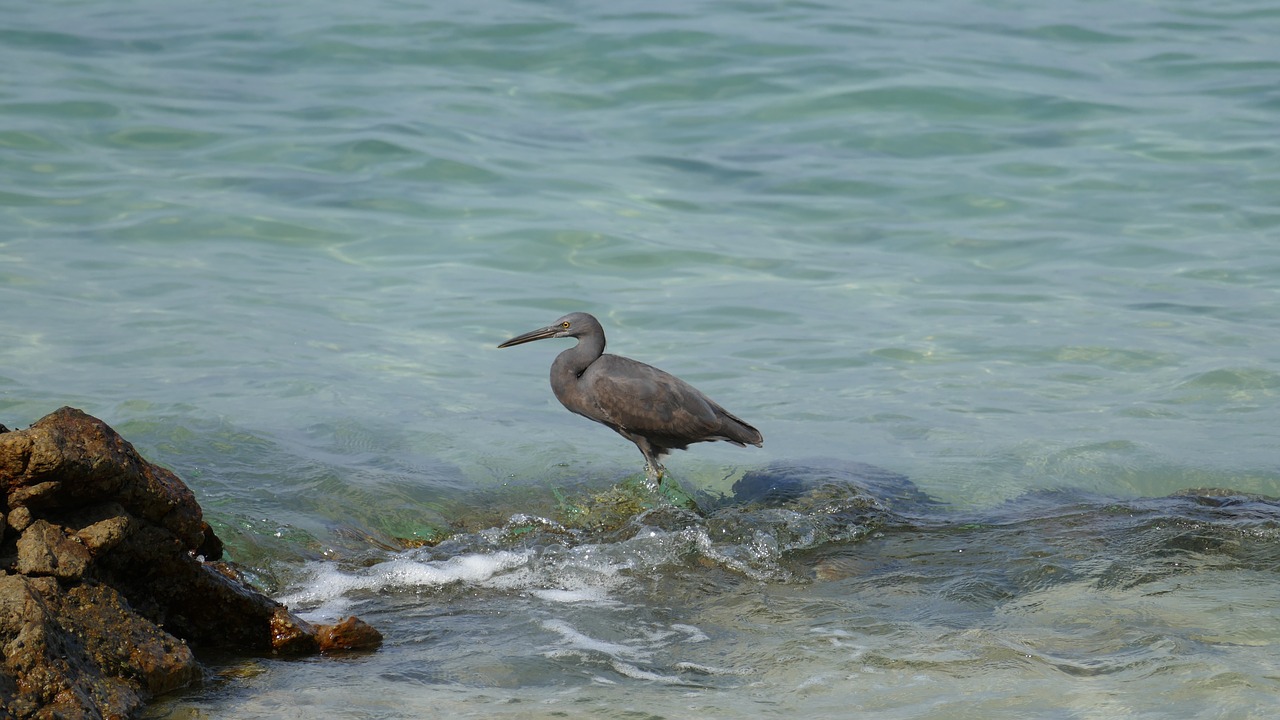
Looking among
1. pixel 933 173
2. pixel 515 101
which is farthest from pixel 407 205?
pixel 933 173

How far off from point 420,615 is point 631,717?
1171 millimetres

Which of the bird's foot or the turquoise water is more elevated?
the turquoise water

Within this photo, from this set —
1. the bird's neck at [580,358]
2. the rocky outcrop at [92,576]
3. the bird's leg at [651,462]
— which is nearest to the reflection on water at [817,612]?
the rocky outcrop at [92,576]

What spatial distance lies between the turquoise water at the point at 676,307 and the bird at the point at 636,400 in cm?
38

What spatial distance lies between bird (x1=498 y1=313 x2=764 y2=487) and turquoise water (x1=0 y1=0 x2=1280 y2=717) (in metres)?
0.38

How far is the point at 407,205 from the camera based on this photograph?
12.2 metres

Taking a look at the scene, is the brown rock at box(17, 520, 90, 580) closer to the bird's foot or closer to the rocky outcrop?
the rocky outcrop

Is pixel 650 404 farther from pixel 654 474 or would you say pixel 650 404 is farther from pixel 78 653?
pixel 78 653

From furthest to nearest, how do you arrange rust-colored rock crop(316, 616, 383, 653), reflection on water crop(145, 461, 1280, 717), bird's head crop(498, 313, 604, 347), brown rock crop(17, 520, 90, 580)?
bird's head crop(498, 313, 604, 347) < rust-colored rock crop(316, 616, 383, 653) < reflection on water crop(145, 461, 1280, 717) < brown rock crop(17, 520, 90, 580)

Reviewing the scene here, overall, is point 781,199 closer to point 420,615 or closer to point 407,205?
point 407,205

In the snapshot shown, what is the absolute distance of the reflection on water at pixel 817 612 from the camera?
4051mm

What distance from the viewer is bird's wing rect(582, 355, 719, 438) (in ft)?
23.1

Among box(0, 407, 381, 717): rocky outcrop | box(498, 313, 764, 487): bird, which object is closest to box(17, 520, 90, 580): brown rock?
box(0, 407, 381, 717): rocky outcrop

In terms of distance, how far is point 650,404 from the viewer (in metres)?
7.04
